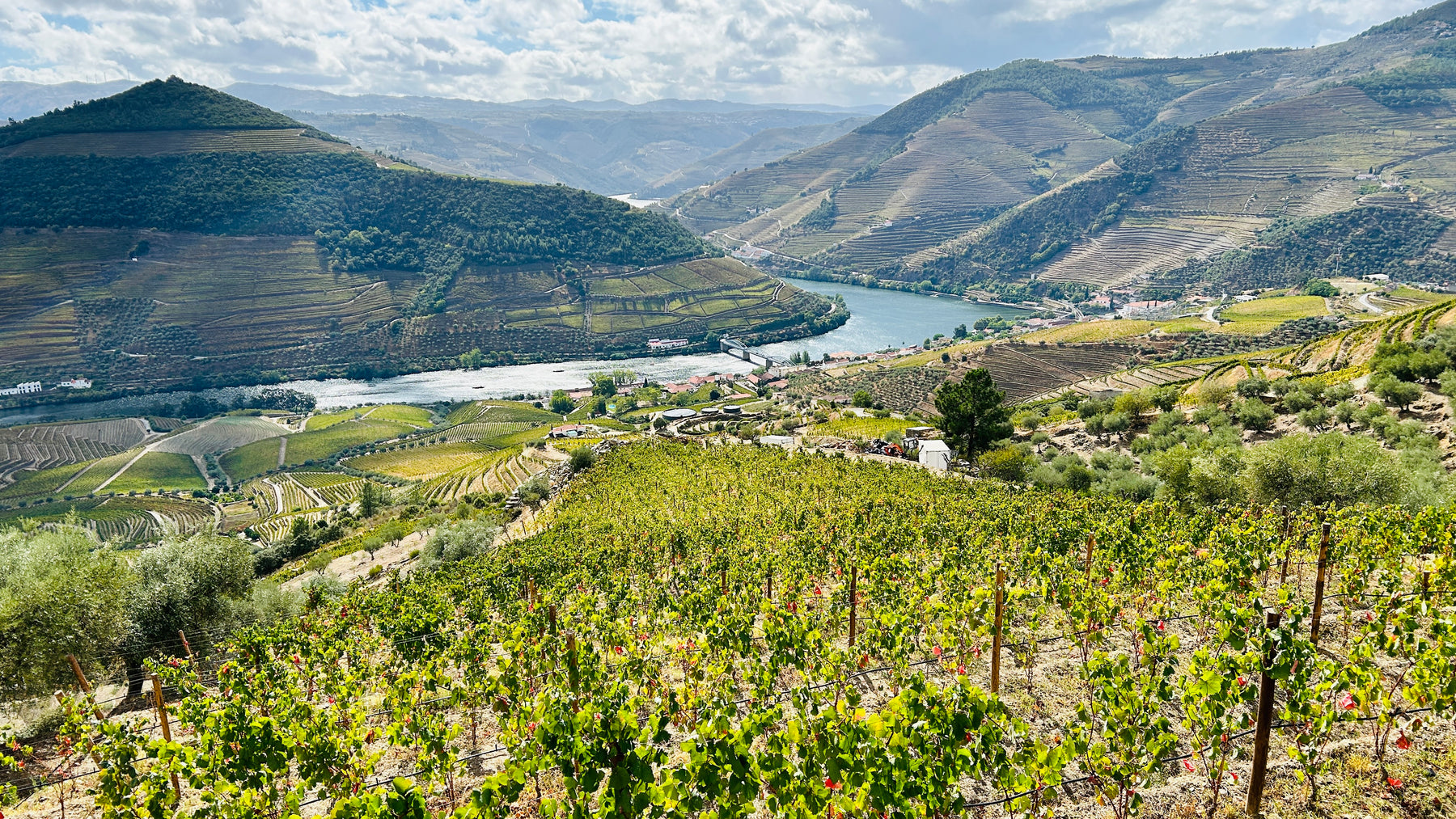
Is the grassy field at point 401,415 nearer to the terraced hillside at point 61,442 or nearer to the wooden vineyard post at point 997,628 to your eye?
the terraced hillside at point 61,442

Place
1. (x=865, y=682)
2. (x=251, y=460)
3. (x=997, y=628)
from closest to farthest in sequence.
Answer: (x=997, y=628), (x=865, y=682), (x=251, y=460)

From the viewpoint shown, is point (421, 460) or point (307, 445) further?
point (307, 445)

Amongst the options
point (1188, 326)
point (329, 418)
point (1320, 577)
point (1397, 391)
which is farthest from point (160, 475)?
point (1188, 326)

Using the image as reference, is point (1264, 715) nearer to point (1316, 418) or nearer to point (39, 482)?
point (1316, 418)

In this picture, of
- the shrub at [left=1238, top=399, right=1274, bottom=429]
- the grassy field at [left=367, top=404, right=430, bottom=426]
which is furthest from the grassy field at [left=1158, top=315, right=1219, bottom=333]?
the grassy field at [left=367, top=404, right=430, bottom=426]

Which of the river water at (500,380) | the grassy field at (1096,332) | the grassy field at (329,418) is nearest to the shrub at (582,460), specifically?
the grassy field at (329,418)

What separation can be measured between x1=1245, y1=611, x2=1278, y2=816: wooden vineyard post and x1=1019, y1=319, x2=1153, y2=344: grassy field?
129698mm

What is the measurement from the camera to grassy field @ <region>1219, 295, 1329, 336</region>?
121000 millimetres

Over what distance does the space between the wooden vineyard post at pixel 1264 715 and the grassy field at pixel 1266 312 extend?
139 meters

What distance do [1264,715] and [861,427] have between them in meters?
66.4

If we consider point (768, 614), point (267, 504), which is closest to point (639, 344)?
point (267, 504)

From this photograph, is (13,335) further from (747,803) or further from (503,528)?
(747,803)

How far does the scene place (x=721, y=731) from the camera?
6352 mm

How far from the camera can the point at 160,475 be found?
9988 cm
